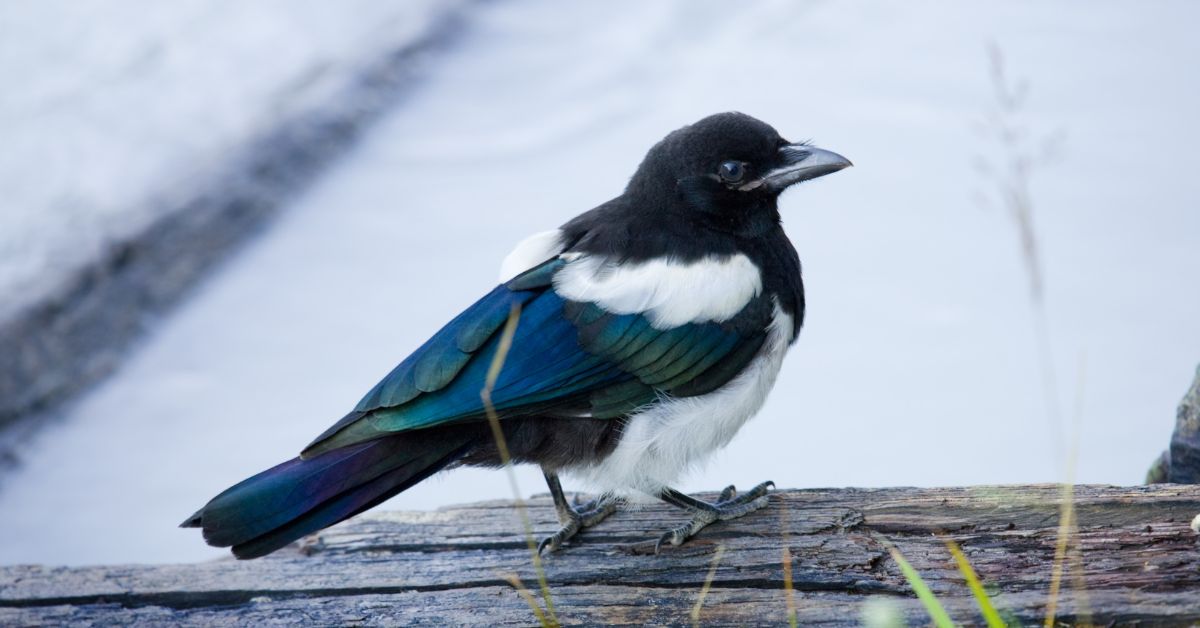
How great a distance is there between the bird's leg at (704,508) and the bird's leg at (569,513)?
16 cm

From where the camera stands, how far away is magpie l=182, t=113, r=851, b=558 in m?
2.85

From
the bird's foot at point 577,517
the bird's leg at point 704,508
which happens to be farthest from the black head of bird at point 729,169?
the bird's foot at point 577,517

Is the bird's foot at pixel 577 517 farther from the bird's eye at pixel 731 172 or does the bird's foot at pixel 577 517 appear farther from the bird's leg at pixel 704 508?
the bird's eye at pixel 731 172

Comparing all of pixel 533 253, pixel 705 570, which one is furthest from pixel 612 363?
pixel 705 570

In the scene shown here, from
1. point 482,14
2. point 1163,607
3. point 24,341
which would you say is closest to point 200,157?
point 24,341

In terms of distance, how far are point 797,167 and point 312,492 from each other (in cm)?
128

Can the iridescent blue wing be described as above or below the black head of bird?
below

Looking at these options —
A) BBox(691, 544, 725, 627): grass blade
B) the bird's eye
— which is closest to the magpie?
the bird's eye

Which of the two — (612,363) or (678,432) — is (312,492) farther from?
(678,432)

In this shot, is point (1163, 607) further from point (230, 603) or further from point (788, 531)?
point (230, 603)

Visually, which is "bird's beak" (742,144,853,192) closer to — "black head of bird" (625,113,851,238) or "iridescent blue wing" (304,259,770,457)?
"black head of bird" (625,113,851,238)

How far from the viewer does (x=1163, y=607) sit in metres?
2.43

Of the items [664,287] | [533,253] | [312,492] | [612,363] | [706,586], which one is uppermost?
[533,253]

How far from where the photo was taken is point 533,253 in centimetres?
324
